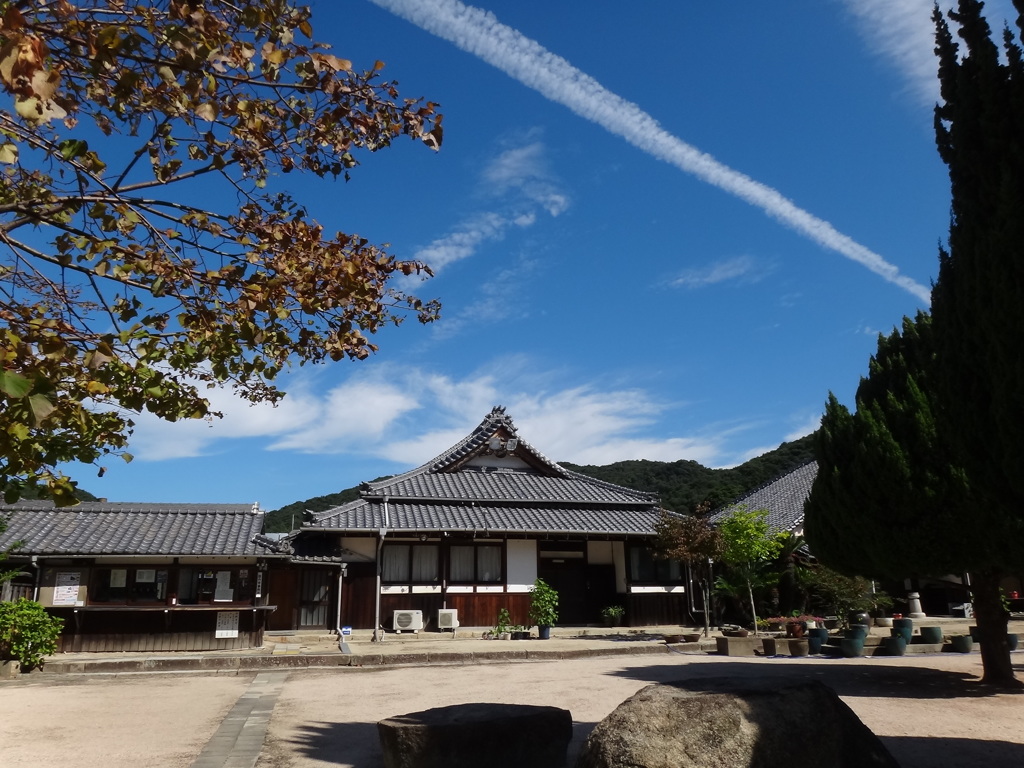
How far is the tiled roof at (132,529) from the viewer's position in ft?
60.6

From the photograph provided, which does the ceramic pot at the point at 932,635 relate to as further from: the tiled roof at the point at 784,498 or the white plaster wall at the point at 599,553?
the white plaster wall at the point at 599,553

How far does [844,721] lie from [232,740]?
20.5ft

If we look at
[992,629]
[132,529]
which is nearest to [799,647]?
[992,629]

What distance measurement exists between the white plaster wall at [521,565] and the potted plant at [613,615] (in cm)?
254

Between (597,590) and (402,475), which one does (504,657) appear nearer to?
(597,590)

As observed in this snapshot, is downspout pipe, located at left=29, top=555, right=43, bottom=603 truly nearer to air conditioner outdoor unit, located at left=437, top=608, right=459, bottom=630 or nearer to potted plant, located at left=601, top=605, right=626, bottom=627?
air conditioner outdoor unit, located at left=437, top=608, right=459, bottom=630

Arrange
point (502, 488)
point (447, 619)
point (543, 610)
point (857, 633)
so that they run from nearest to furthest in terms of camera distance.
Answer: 1. point (857, 633)
2. point (543, 610)
3. point (447, 619)
4. point (502, 488)

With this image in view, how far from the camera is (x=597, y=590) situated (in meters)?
25.7

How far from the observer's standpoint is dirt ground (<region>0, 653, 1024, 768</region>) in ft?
24.9

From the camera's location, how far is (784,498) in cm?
3191

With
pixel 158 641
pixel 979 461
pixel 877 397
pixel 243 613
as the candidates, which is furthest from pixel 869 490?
pixel 158 641

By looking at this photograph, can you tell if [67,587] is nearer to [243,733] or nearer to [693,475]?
[243,733]

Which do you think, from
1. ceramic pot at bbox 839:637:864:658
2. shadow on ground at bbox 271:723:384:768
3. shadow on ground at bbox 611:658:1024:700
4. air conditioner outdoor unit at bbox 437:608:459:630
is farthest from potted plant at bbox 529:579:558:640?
shadow on ground at bbox 271:723:384:768

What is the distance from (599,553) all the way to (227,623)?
1243 centimetres
